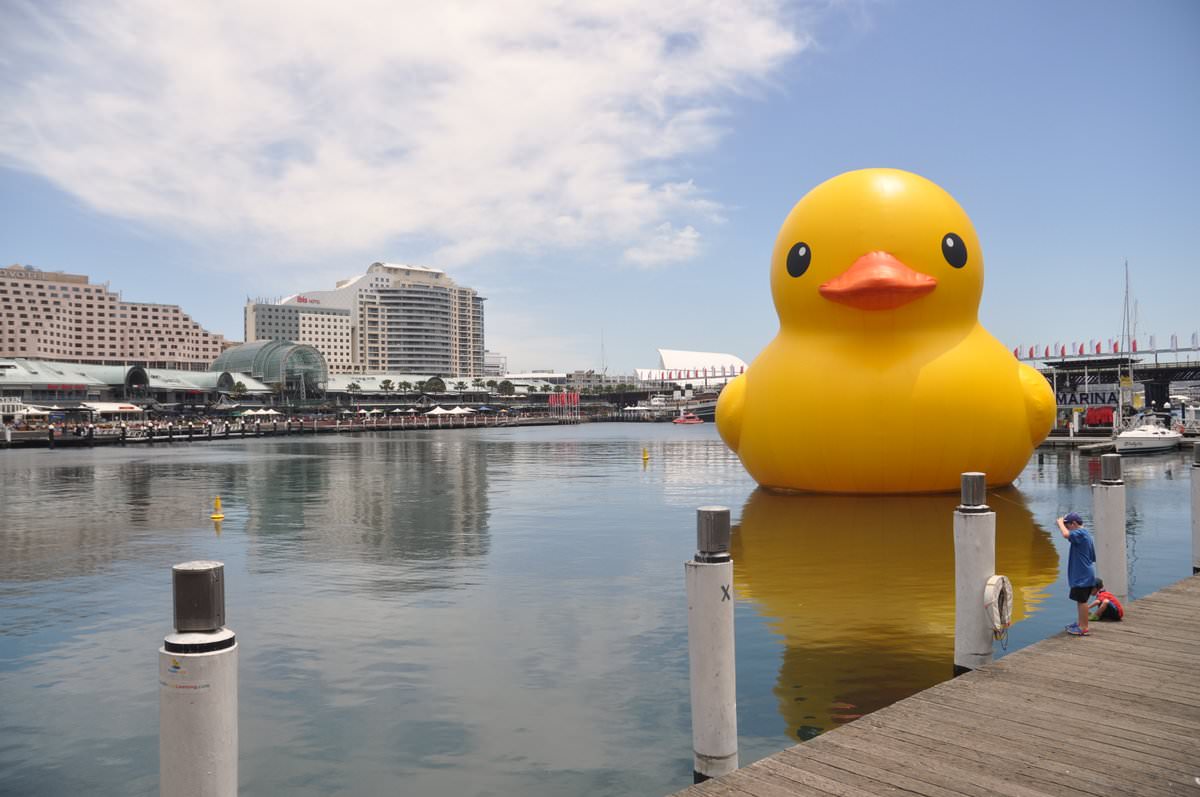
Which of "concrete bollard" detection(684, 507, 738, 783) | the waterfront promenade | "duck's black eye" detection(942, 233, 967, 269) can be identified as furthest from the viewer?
the waterfront promenade

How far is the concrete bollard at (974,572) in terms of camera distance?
257 inches

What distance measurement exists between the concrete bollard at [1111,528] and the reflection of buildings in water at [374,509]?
28.7ft

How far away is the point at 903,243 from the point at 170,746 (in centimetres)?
1582

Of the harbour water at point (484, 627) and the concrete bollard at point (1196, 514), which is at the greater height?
the concrete bollard at point (1196, 514)

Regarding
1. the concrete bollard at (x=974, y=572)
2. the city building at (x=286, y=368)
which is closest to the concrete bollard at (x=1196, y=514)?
the concrete bollard at (x=974, y=572)

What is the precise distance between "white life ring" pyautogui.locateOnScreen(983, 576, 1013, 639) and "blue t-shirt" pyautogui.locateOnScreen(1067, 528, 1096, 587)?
97 centimetres


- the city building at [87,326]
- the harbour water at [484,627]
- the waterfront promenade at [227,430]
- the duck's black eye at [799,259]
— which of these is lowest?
the harbour water at [484,627]

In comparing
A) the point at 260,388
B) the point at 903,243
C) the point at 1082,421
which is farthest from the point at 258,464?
the point at 260,388

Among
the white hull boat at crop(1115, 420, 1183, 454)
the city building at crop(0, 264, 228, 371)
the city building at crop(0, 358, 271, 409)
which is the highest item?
the city building at crop(0, 264, 228, 371)

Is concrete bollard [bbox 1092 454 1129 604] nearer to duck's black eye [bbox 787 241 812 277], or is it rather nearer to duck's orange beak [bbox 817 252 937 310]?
duck's orange beak [bbox 817 252 937 310]

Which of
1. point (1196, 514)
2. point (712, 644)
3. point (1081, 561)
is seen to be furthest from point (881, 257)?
point (712, 644)

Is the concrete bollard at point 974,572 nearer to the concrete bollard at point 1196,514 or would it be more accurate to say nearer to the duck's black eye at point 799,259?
the concrete bollard at point 1196,514

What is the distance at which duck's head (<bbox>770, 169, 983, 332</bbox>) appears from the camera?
53.7 ft

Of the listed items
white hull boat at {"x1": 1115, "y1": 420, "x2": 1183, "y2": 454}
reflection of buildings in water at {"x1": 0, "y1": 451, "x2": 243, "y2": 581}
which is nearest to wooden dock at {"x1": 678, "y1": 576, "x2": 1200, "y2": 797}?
reflection of buildings in water at {"x1": 0, "y1": 451, "x2": 243, "y2": 581}
